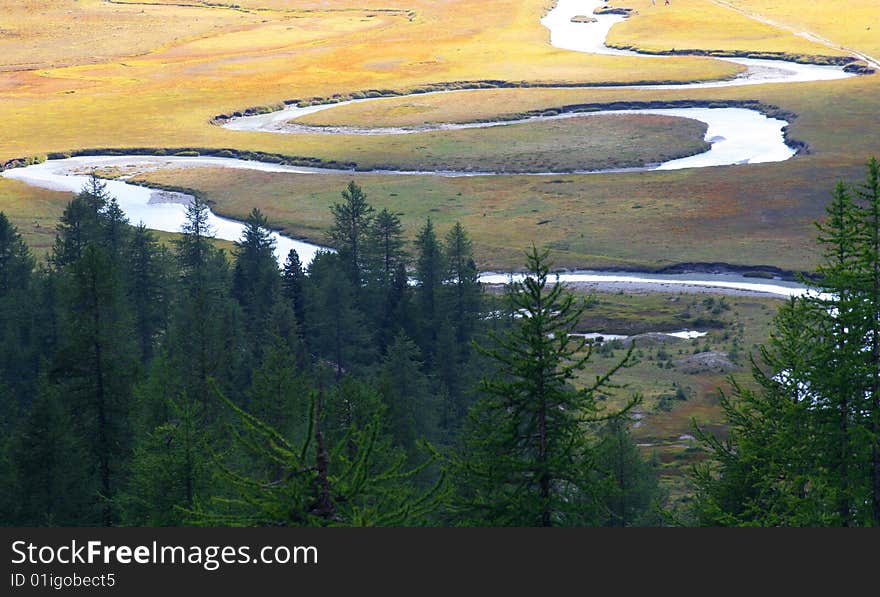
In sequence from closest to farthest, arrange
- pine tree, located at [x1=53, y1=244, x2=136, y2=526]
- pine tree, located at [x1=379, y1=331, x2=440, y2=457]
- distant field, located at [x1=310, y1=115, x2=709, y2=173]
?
1. pine tree, located at [x1=53, y1=244, x2=136, y2=526]
2. pine tree, located at [x1=379, y1=331, x2=440, y2=457]
3. distant field, located at [x1=310, y1=115, x2=709, y2=173]

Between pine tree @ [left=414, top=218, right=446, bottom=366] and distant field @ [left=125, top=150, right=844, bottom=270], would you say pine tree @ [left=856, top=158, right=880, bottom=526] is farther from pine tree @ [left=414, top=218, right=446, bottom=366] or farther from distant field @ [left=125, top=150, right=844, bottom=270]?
distant field @ [left=125, top=150, right=844, bottom=270]

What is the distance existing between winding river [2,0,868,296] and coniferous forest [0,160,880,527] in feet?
71.0

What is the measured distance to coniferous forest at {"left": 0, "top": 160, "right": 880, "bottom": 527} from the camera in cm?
2158

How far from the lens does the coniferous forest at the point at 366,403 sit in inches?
850

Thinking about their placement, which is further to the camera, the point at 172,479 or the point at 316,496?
the point at 172,479

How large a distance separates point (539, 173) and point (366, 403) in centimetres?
9953

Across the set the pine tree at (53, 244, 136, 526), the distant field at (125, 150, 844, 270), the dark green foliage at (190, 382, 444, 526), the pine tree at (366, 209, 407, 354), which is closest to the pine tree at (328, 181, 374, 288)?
the pine tree at (366, 209, 407, 354)

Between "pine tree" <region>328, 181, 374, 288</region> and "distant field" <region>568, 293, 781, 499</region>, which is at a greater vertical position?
"pine tree" <region>328, 181, 374, 288</region>

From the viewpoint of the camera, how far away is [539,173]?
13588 cm

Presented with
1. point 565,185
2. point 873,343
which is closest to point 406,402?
point 873,343

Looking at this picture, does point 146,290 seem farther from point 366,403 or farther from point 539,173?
point 539,173

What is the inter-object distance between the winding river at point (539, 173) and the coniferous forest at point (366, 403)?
21.6 metres

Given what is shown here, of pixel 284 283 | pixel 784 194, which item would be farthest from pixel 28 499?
pixel 784 194

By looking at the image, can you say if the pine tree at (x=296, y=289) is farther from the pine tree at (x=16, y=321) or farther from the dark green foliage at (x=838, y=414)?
the dark green foliage at (x=838, y=414)
